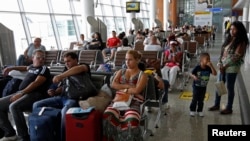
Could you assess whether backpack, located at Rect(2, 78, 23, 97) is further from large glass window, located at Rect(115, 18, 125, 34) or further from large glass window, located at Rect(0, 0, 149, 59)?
large glass window, located at Rect(115, 18, 125, 34)

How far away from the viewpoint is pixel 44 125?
3.27 m

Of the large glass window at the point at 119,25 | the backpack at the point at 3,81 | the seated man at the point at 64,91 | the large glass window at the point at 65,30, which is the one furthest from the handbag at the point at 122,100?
the large glass window at the point at 119,25

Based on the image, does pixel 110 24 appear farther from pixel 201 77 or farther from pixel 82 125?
pixel 82 125

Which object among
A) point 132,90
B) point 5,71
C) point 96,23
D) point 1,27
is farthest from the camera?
point 96,23

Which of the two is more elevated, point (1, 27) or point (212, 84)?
point (1, 27)

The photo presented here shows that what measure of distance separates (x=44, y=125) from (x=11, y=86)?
45.9 inches

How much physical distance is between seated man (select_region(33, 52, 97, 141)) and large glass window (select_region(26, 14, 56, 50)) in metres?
7.31

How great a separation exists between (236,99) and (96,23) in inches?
262

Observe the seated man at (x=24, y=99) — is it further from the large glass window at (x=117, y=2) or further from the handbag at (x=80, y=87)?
the large glass window at (x=117, y=2)

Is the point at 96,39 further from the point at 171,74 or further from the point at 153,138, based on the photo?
the point at 153,138

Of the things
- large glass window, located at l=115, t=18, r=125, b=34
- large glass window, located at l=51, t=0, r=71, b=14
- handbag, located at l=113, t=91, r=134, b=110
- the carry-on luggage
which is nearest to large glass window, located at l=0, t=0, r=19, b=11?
large glass window, located at l=51, t=0, r=71, b=14

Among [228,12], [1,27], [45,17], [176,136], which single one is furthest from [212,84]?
[228,12]

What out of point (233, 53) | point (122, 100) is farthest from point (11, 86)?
point (233, 53)

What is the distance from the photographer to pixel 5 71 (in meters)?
4.34
